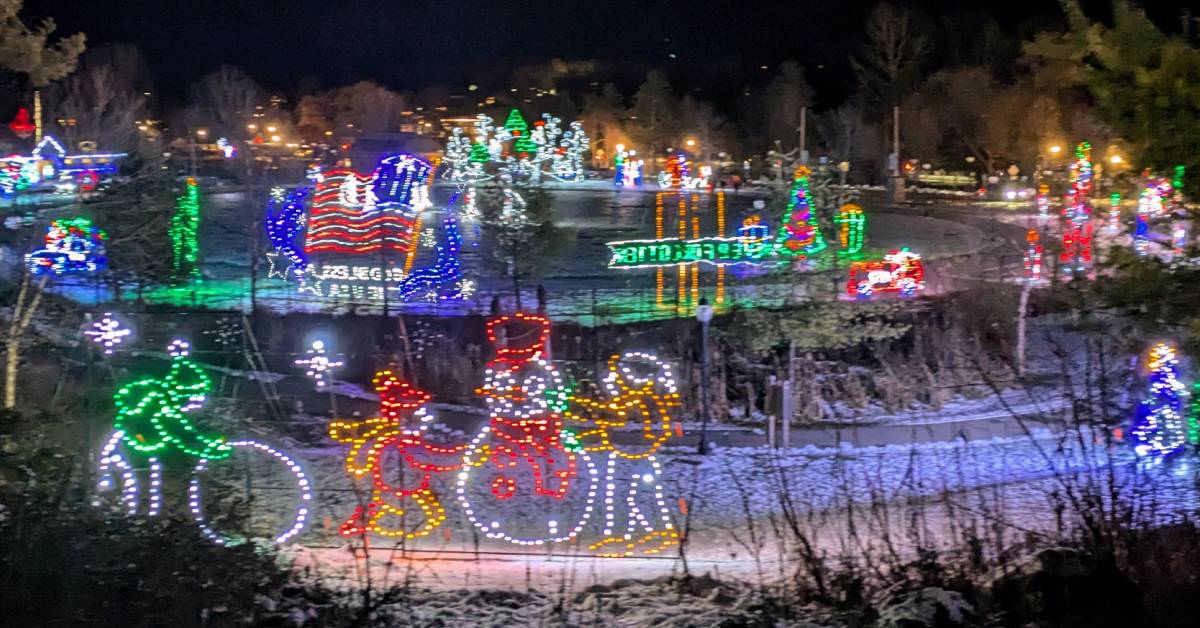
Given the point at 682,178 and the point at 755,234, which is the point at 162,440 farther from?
the point at 682,178

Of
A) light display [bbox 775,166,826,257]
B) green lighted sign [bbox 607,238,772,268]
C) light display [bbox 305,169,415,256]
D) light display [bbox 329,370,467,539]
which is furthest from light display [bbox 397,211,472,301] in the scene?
light display [bbox 329,370,467,539]

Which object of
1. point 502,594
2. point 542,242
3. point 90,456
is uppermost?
point 542,242

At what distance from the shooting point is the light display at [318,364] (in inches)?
653

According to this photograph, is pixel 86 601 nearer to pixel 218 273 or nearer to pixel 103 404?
pixel 103 404

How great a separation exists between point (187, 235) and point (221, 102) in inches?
1597

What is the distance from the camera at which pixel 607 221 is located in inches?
1468

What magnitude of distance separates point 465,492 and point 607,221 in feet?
86.3

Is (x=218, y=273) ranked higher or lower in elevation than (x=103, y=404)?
higher

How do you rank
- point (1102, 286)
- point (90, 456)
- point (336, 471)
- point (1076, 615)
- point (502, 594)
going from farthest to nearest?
point (336, 471), point (90, 456), point (1102, 286), point (502, 594), point (1076, 615)

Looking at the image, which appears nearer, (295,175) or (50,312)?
(50,312)

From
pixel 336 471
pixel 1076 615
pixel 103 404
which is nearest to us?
pixel 1076 615

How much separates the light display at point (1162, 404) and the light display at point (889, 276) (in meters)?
10.3

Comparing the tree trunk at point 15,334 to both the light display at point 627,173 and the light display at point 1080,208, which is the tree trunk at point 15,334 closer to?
the light display at point 1080,208

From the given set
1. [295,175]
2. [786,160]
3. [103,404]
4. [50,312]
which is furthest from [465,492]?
[295,175]
